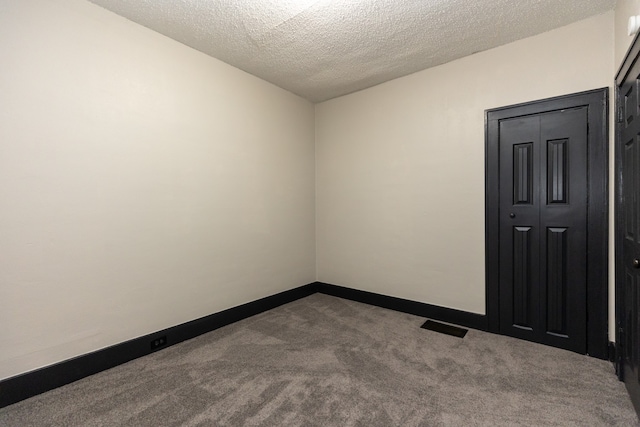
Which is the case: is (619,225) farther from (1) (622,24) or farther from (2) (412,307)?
(2) (412,307)

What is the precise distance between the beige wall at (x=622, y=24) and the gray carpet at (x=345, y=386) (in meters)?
2.31

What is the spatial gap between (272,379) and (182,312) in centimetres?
119

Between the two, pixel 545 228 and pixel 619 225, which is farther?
pixel 545 228

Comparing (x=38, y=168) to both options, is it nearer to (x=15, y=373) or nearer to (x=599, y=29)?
(x=15, y=373)

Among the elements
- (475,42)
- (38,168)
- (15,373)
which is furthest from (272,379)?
(475,42)

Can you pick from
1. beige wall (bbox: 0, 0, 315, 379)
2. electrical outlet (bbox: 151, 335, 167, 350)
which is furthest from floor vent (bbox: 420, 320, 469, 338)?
electrical outlet (bbox: 151, 335, 167, 350)

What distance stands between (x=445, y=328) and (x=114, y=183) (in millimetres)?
3323

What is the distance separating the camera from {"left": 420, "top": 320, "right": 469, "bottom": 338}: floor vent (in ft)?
9.53

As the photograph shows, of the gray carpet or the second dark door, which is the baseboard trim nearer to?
the gray carpet

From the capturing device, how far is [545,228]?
2646 mm

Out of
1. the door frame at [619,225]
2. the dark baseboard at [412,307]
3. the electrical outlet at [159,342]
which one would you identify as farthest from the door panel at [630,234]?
the electrical outlet at [159,342]

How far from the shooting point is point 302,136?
13.6ft

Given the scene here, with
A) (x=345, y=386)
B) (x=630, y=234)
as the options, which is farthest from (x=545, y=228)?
(x=345, y=386)

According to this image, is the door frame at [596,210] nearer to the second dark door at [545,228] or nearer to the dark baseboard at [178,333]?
the second dark door at [545,228]
